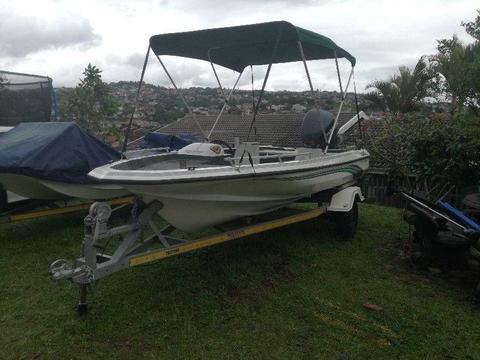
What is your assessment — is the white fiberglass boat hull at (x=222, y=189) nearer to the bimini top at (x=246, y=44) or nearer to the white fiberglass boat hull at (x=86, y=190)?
the bimini top at (x=246, y=44)

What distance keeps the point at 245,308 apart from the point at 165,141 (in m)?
4.47

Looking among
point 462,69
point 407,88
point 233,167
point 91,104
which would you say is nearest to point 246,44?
point 233,167

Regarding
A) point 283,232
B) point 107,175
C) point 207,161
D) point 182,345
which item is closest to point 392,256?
point 283,232

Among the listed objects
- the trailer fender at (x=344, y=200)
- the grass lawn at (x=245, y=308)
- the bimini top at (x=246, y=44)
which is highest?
the bimini top at (x=246, y=44)

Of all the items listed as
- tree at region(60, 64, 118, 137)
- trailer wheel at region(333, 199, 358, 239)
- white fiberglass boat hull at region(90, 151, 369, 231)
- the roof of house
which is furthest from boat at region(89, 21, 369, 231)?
tree at region(60, 64, 118, 137)

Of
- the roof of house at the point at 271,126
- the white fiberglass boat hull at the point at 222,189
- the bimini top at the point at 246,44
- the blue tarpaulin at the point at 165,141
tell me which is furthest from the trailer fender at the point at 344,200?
the roof of house at the point at 271,126

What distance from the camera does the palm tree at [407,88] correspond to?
64.9 ft

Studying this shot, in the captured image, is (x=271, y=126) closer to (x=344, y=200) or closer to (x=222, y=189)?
(x=344, y=200)

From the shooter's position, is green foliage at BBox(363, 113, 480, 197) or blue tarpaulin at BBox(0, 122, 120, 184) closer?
blue tarpaulin at BBox(0, 122, 120, 184)

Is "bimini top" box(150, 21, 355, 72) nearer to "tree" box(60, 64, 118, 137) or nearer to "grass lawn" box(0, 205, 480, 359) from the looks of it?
"grass lawn" box(0, 205, 480, 359)

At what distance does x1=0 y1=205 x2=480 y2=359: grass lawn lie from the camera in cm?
316

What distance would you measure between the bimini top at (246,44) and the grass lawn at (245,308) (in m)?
2.24

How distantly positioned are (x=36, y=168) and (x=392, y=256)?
4407mm

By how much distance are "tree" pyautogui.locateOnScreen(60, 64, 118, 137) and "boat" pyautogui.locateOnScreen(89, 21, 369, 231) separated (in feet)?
36.0
